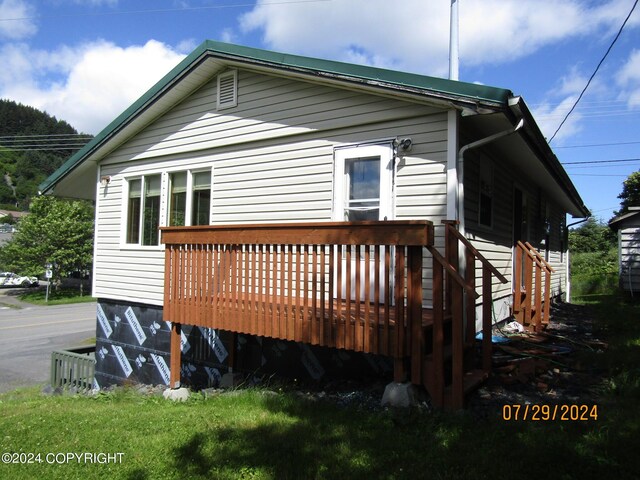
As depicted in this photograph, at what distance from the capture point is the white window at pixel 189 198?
25.3 feet

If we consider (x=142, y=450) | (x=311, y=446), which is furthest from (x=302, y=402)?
(x=142, y=450)

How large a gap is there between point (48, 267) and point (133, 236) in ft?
77.4

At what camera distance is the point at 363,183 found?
5867 millimetres

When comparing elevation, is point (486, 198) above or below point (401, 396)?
above

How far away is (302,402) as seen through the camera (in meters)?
4.20

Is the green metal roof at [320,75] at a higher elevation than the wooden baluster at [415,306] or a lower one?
higher

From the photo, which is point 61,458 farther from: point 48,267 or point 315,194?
point 48,267

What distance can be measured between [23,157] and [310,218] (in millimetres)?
119155

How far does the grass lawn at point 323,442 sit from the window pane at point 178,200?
4144 millimetres

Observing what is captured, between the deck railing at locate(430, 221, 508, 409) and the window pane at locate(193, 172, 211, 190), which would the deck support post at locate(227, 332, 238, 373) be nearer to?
the window pane at locate(193, 172, 211, 190)

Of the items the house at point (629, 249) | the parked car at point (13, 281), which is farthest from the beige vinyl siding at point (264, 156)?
the parked car at point (13, 281)

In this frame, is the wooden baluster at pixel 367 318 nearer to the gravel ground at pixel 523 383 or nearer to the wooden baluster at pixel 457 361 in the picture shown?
the gravel ground at pixel 523 383

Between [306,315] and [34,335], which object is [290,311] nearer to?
[306,315]

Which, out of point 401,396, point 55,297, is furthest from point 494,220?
point 55,297
